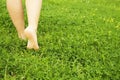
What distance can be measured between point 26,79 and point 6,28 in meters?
1.45

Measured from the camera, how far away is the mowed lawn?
3.45m

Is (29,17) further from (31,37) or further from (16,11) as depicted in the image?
(16,11)

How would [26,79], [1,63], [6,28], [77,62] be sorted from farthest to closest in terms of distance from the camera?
1. [6,28]
2. [77,62]
3. [1,63]
4. [26,79]

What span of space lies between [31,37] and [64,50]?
1.94 ft

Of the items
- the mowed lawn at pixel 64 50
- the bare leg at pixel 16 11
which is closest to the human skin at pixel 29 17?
the bare leg at pixel 16 11

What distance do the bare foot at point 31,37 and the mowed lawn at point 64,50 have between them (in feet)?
0.30

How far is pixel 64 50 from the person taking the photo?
3.97 m

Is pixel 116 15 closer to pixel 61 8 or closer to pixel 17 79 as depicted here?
pixel 61 8

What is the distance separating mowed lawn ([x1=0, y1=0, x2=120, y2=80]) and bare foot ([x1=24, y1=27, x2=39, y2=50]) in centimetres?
9

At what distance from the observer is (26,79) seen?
3.28 meters

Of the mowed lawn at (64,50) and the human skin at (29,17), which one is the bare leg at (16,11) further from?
the mowed lawn at (64,50)

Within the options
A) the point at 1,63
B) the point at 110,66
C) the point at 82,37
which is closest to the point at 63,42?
the point at 82,37

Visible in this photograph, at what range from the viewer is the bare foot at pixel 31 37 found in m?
3.47

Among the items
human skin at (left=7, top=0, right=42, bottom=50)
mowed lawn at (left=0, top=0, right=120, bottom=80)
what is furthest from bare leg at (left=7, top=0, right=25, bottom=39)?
mowed lawn at (left=0, top=0, right=120, bottom=80)
